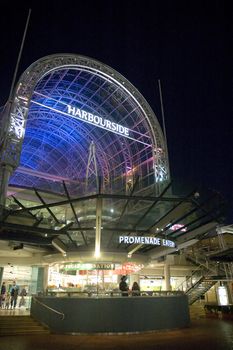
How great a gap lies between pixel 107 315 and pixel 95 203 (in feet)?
32.6

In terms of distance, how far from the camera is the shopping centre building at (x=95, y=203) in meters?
20.9

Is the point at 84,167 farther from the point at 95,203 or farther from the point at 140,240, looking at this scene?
the point at 140,240

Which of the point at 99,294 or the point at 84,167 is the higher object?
the point at 84,167

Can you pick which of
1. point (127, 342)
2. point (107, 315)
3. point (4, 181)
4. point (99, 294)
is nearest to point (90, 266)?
point (99, 294)

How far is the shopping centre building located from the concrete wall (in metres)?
1.31

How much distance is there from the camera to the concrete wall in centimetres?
1544

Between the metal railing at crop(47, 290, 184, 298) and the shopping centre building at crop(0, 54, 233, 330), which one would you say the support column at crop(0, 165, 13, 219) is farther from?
the metal railing at crop(47, 290, 184, 298)

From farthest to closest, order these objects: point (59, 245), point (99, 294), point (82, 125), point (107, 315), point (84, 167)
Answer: point (84, 167)
point (82, 125)
point (59, 245)
point (99, 294)
point (107, 315)

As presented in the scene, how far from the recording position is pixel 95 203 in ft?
78.3

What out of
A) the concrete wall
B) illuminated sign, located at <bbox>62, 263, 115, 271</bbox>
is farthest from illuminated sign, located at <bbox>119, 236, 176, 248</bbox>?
illuminated sign, located at <bbox>62, 263, 115, 271</bbox>

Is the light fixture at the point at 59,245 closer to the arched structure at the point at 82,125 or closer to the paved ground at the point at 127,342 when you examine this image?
the arched structure at the point at 82,125

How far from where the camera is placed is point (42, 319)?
1702 cm

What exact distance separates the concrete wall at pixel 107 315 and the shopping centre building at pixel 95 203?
131cm

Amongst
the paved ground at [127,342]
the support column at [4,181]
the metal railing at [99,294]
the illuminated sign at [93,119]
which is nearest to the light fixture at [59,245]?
the support column at [4,181]
